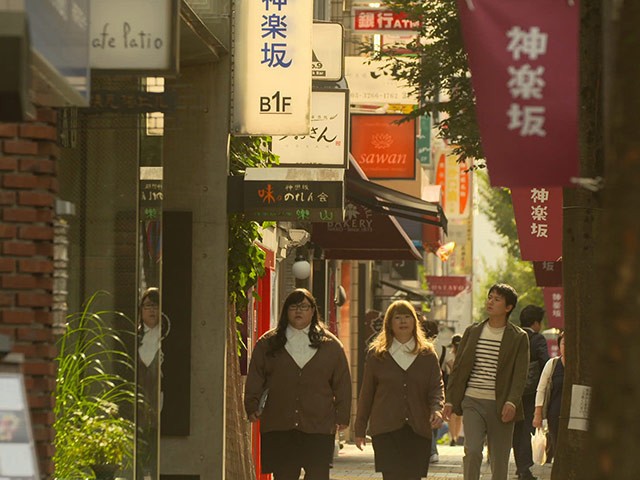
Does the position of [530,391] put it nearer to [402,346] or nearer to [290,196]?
[402,346]

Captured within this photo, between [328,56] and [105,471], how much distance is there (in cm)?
710

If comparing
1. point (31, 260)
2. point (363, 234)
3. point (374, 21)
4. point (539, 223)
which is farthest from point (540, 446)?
point (374, 21)

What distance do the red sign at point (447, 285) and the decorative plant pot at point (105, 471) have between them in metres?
48.9

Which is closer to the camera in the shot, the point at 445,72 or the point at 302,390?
the point at 302,390

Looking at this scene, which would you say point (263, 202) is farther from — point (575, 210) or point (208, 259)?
point (575, 210)

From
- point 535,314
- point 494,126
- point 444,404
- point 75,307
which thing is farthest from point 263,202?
point 535,314

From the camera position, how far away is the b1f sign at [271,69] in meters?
12.5

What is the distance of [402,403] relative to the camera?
12.2 meters

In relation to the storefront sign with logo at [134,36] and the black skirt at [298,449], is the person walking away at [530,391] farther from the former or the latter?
the storefront sign with logo at [134,36]

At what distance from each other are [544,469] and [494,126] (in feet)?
44.1

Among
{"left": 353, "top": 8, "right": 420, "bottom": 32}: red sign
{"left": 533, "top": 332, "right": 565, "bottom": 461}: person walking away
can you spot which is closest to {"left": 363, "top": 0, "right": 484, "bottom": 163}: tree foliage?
{"left": 533, "top": 332, "right": 565, "bottom": 461}: person walking away

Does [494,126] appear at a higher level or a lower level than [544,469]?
higher

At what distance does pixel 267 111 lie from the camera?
1254 cm

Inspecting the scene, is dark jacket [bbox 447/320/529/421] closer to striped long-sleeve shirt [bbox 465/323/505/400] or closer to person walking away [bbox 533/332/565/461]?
striped long-sleeve shirt [bbox 465/323/505/400]
